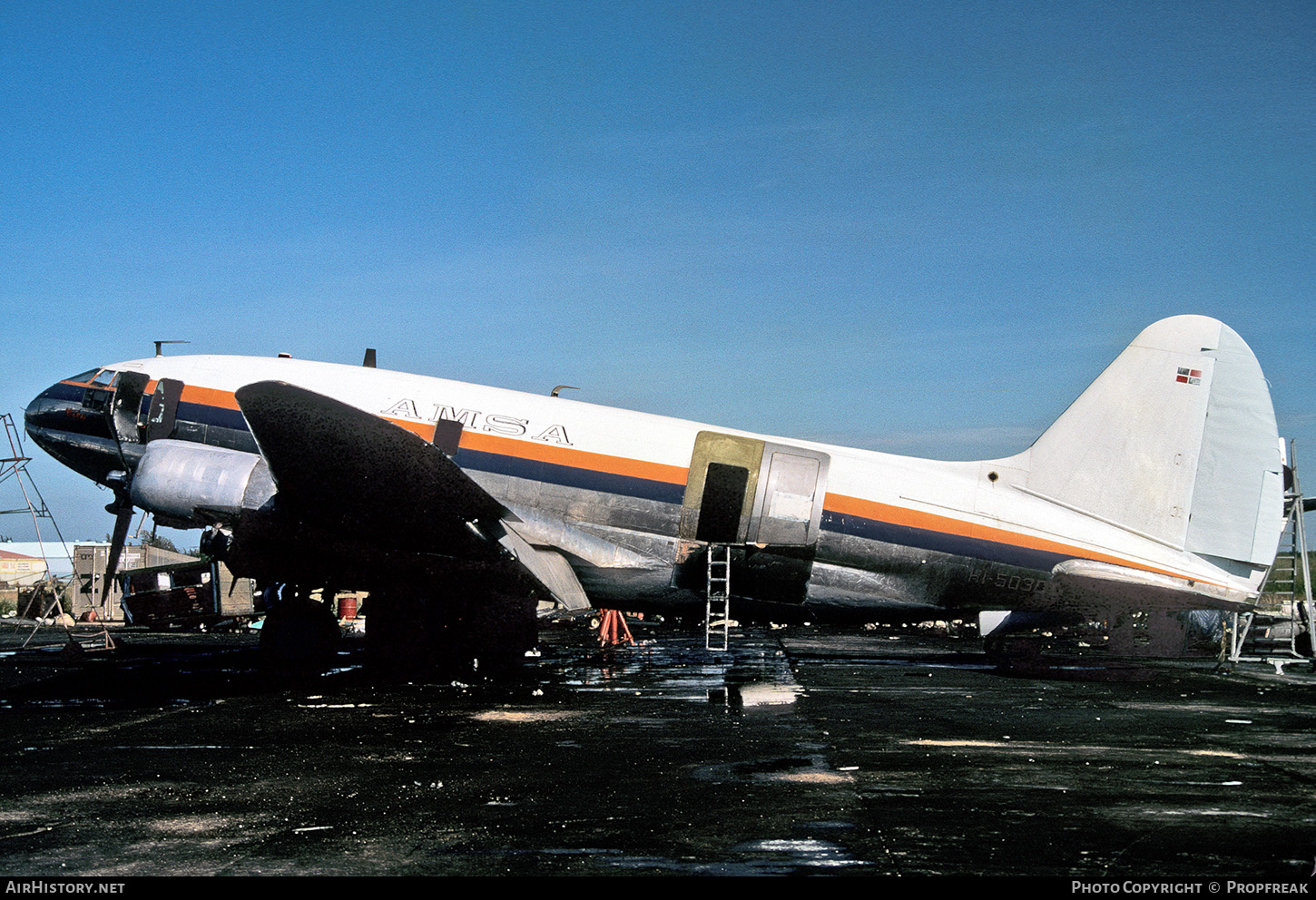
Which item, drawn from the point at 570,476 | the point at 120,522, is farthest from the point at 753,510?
the point at 120,522

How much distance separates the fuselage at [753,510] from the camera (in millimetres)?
13656

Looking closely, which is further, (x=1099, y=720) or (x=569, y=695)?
(x=569, y=695)

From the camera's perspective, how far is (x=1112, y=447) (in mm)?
14133

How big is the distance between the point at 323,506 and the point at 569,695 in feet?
13.8

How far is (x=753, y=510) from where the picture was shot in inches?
551

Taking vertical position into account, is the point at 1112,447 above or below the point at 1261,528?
above

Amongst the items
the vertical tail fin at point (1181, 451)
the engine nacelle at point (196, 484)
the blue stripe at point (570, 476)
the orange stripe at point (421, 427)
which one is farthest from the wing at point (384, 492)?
the vertical tail fin at point (1181, 451)

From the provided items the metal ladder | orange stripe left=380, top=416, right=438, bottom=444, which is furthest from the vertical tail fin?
orange stripe left=380, top=416, right=438, bottom=444

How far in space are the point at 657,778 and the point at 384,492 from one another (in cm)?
676

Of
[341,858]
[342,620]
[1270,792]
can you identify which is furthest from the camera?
[342,620]

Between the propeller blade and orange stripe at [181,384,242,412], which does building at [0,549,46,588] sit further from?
orange stripe at [181,384,242,412]

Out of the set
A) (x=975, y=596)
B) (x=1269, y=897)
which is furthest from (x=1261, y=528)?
(x=1269, y=897)

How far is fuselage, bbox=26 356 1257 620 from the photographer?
13656 mm

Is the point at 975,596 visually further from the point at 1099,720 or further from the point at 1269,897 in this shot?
the point at 1269,897
